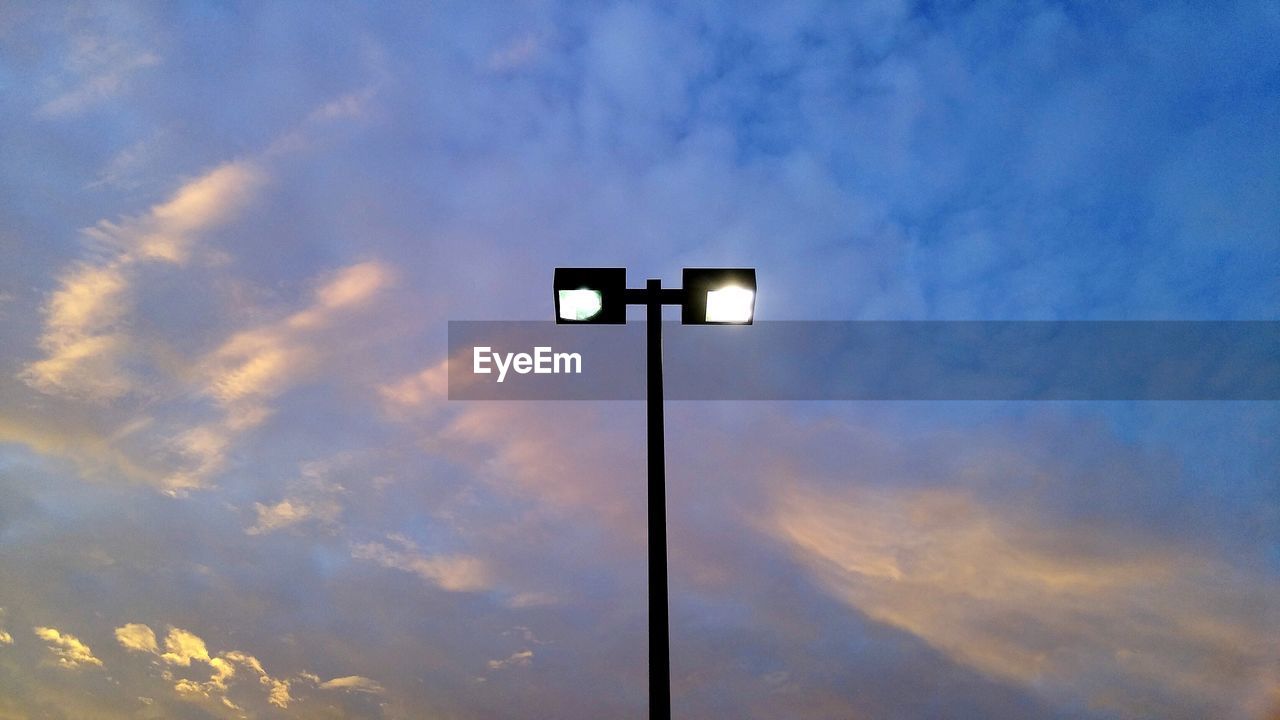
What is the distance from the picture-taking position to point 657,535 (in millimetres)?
5809

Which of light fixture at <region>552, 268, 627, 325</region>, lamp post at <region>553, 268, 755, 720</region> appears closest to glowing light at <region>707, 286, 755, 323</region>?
lamp post at <region>553, 268, 755, 720</region>

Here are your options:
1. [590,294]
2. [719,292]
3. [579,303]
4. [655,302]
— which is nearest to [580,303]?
[579,303]

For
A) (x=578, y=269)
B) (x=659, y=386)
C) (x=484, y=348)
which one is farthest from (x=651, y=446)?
(x=484, y=348)

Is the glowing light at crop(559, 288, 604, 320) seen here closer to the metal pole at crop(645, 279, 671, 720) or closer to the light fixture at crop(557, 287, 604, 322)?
the light fixture at crop(557, 287, 604, 322)

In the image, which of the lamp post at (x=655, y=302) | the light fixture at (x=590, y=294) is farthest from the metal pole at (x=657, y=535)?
the light fixture at (x=590, y=294)

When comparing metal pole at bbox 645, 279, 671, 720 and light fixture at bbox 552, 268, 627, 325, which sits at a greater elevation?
light fixture at bbox 552, 268, 627, 325

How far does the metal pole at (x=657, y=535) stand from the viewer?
5395 millimetres

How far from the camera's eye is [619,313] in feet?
21.6

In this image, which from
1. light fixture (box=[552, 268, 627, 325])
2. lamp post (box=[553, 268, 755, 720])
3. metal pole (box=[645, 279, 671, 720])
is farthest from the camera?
light fixture (box=[552, 268, 627, 325])

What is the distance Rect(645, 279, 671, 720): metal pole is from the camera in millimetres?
5395

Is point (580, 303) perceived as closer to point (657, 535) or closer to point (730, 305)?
point (730, 305)

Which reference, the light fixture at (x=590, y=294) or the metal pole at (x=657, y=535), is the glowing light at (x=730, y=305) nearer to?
the metal pole at (x=657, y=535)

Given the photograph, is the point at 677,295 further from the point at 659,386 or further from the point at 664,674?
the point at 664,674

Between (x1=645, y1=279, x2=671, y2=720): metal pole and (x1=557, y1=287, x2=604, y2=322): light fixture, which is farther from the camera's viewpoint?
(x1=557, y1=287, x2=604, y2=322): light fixture
